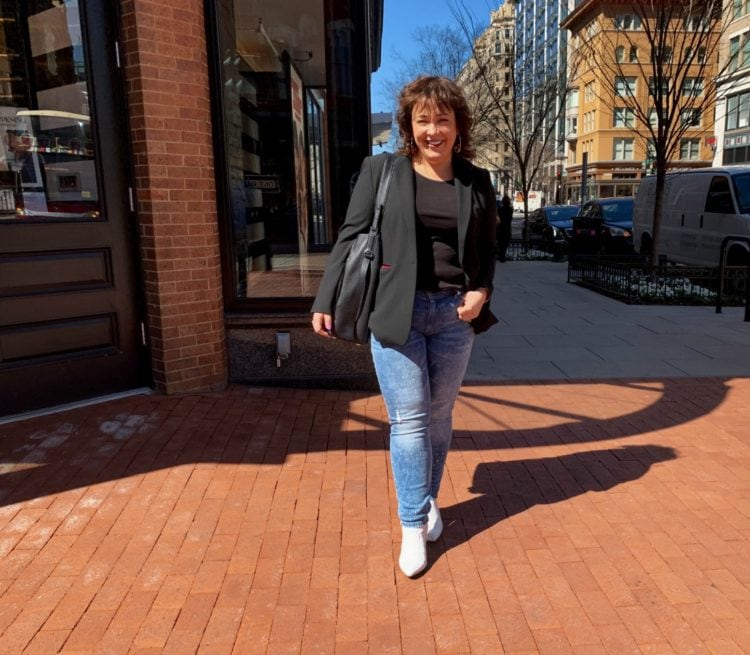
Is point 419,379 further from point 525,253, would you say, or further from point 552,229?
point 552,229

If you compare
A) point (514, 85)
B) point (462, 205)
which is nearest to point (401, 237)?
point (462, 205)

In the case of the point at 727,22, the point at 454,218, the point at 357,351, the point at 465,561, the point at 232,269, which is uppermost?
the point at 727,22

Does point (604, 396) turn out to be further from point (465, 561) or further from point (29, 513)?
point (29, 513)

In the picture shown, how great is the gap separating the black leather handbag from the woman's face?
0.14 meters

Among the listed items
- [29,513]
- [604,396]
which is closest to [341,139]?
[604,396]

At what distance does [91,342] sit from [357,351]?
1.88 metres

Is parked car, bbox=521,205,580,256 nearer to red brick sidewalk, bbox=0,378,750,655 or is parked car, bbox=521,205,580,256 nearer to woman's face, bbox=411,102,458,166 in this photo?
red brick sidewalk, bbox=0,378,750,655

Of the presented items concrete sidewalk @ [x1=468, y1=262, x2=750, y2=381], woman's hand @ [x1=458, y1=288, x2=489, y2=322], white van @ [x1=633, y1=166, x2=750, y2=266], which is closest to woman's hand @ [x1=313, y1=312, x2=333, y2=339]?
woman's hand @ [x1=458, y1=288, x2=489, y2=322]

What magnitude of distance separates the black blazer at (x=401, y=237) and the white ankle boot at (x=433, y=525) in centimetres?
86

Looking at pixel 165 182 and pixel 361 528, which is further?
pixel 165 182

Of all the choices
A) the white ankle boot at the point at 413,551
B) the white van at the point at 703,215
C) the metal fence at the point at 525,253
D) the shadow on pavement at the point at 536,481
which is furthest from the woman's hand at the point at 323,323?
the metal fence at the point at 525,253

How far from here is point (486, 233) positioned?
2.74 meters

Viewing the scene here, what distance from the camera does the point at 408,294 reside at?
254 cm

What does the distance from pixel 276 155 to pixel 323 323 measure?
3.13 m
